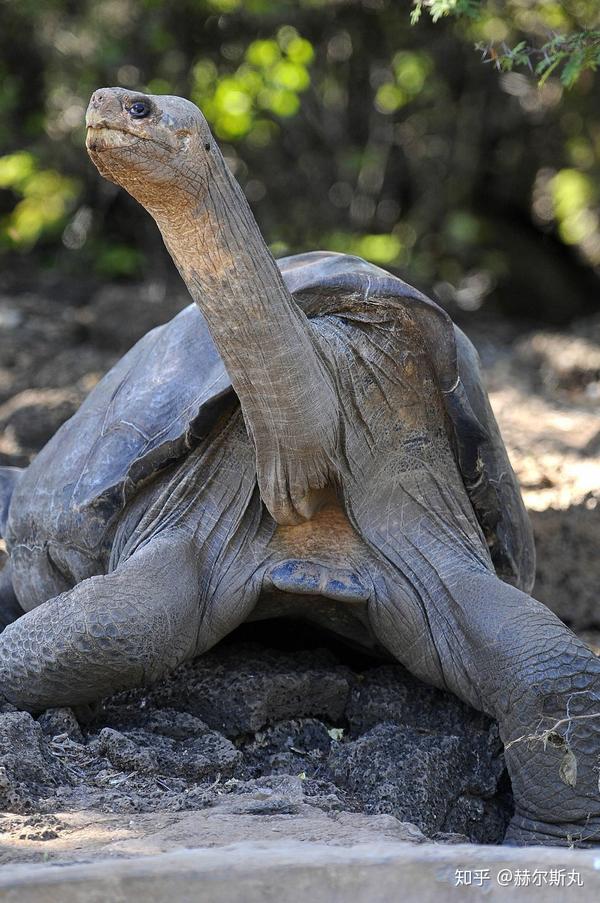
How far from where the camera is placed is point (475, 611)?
3.52 m

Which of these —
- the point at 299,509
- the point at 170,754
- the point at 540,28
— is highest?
the point at 540,28

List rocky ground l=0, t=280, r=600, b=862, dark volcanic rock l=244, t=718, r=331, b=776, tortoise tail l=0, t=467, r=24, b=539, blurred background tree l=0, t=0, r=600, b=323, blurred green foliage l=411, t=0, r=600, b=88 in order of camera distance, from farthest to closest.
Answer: blurred background tree l=0, t=0, r=600, b=323 < tortoise tail l=0, t=467, r=24, b=539 < blurred green foliage l=411, t=0, r=600, b=88 < dark volcanic rock l=244, t=718, r=331, b=776 < rocky ground l=0, t=280, r=600, b=862

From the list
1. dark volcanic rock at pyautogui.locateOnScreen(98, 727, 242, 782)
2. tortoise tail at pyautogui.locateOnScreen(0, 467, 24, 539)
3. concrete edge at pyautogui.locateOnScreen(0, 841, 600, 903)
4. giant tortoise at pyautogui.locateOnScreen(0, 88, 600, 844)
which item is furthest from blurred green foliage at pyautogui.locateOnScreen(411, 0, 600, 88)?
concrete edge at pyautogui.locateOnScreen(0, 841, 600, 903)

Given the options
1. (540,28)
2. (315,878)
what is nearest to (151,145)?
(315,878)

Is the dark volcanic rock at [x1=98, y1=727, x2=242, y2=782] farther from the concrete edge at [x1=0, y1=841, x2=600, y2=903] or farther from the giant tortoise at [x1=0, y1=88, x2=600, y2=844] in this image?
the concrete edge at [x1=0, y1=841, x2=600, y2=903]

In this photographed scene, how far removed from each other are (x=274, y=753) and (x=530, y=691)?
70 cm

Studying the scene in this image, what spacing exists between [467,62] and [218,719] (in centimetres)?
875

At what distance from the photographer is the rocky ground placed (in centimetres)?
271

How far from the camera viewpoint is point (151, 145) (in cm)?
279

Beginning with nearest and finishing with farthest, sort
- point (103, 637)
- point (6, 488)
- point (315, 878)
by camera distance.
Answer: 1. point (315, 878)
2. point (103, 637)
3. point (6, 488)

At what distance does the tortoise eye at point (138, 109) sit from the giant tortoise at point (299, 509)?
13 centimetres

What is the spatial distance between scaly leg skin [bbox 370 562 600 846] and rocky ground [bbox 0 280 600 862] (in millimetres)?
136

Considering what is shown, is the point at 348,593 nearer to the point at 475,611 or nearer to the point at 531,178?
the point at 475,611

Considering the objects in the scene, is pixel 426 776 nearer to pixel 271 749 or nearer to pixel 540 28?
pixel 271 749
